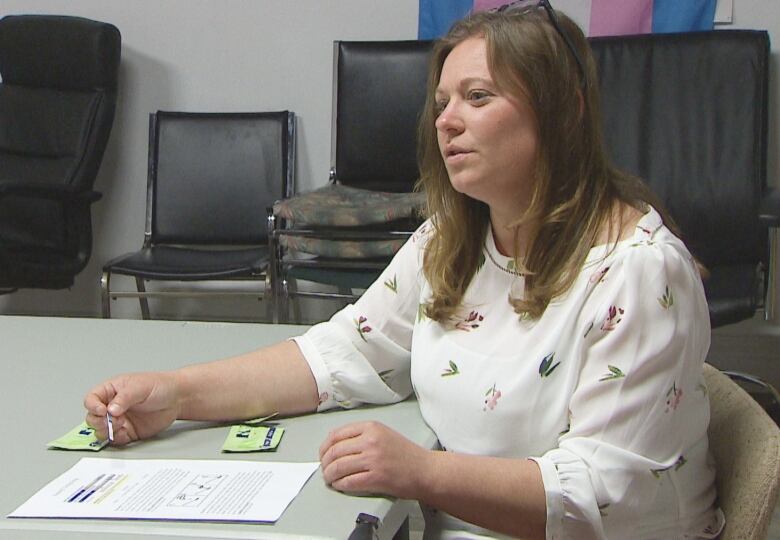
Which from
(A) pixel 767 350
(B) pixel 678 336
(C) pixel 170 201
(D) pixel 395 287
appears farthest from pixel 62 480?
(A) pixel 767 350

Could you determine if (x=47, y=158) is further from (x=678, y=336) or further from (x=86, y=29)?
(x=678, y=336)

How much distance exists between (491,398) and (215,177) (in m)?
2.38

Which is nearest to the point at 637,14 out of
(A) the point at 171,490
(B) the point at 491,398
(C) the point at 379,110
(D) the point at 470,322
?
(C) the point at 379,110

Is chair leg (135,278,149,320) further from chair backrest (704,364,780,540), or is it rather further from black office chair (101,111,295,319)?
chair backrest (704,364,780,540)

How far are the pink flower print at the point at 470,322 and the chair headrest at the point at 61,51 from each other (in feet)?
7.91

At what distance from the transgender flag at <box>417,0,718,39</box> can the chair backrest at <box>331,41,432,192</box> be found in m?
0.18

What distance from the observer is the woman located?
33.9 inches

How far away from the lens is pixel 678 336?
88cm

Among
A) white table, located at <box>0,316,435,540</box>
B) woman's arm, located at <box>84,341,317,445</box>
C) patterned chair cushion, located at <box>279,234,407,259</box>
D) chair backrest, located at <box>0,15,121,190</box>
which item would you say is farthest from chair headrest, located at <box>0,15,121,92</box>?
woman's arm, located at <box>84,341,317,445</box>

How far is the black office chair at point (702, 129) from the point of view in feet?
8.11

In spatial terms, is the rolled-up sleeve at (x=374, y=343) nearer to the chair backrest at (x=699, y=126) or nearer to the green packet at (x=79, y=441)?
the green packet at (x=79, y=441)

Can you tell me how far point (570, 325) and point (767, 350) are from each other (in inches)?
90.1

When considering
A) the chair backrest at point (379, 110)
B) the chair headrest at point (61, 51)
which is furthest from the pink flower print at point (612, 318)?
the chair headrest at point (61, 51)

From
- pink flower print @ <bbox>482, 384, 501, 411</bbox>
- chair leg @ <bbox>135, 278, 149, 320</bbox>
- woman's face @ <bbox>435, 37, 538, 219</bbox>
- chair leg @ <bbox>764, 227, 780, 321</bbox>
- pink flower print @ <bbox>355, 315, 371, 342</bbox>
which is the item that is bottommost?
chair leg @ <bbox>135, 278, 149, 320</bbox>
